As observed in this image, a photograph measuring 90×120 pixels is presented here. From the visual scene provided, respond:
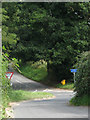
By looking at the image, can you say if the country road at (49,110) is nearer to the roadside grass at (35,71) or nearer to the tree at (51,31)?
the tree at (51,31)

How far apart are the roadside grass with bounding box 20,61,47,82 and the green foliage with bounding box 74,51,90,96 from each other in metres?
26.3

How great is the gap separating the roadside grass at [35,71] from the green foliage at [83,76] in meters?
26.3

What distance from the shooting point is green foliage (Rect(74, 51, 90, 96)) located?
46.3ft

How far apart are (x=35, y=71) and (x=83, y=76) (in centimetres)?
3326

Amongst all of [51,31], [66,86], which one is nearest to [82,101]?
[66,86]

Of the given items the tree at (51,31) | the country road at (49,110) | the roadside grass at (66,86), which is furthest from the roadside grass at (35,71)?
the country road at (49,110)

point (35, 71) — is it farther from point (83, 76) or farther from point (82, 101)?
point (82, 101)

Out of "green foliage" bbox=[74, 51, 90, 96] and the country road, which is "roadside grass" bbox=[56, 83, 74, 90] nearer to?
the country road

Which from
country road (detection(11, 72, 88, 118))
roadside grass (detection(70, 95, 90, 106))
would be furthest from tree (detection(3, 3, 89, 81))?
roadside grass (detection(70, 95, 90, 106))

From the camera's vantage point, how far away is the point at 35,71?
47594 mm

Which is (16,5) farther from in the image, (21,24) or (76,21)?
(76,21)

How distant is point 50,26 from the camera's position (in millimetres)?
32625

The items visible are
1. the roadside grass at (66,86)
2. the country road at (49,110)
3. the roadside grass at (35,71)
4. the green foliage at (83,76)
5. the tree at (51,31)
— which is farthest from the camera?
the roadside grass at (35,71)

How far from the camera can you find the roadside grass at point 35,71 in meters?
43.1
